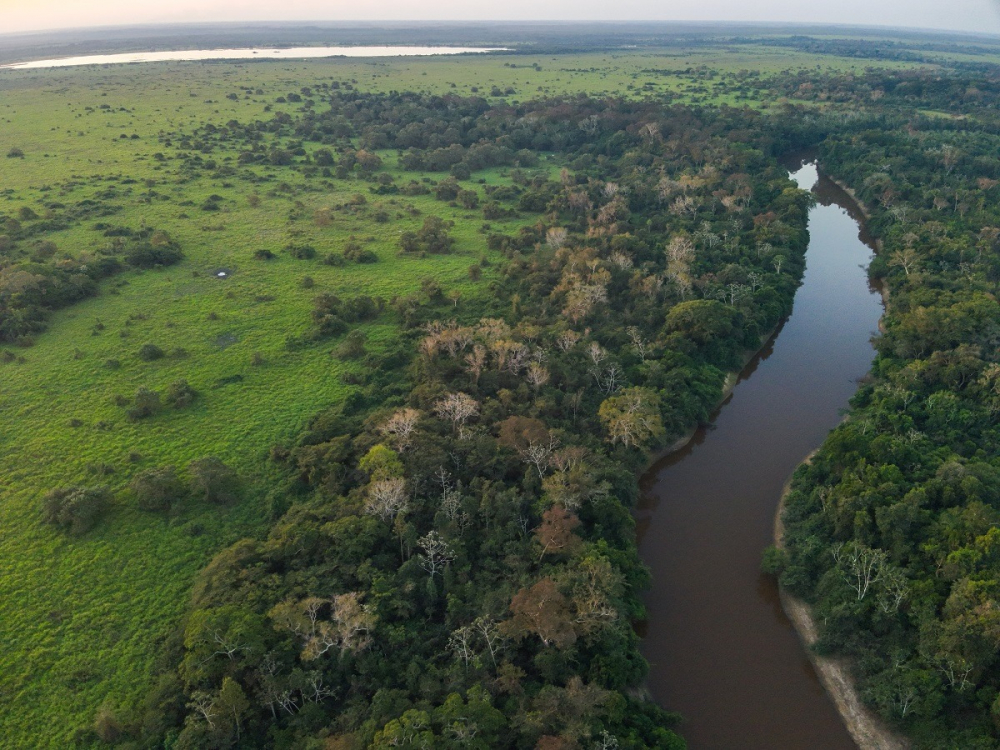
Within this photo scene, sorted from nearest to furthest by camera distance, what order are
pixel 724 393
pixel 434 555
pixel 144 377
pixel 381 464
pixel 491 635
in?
1. pixel 491 635
2. pixel 434 555
3. pixel 381 464
4. pixel 144 377
5. pixel 724 393

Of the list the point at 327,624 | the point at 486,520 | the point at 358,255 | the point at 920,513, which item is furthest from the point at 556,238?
the point at 327,624

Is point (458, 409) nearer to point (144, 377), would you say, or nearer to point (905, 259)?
point (144, 377)

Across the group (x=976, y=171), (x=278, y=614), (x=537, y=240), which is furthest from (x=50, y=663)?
(x=976, y=171)

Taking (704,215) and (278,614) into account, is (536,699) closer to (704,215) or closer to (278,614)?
(278,614)

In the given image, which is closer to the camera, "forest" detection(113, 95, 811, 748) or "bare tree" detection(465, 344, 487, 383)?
"forest" detection(113, 95, 811, 748)

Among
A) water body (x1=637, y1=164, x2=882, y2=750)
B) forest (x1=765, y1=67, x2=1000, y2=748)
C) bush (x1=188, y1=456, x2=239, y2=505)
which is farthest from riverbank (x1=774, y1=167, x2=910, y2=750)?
bush (x1=188, y1=456, x2=239, y2=505)

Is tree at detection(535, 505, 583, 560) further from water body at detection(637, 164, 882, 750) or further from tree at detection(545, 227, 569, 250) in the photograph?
tree at detection(545, 227, 569, 250)
